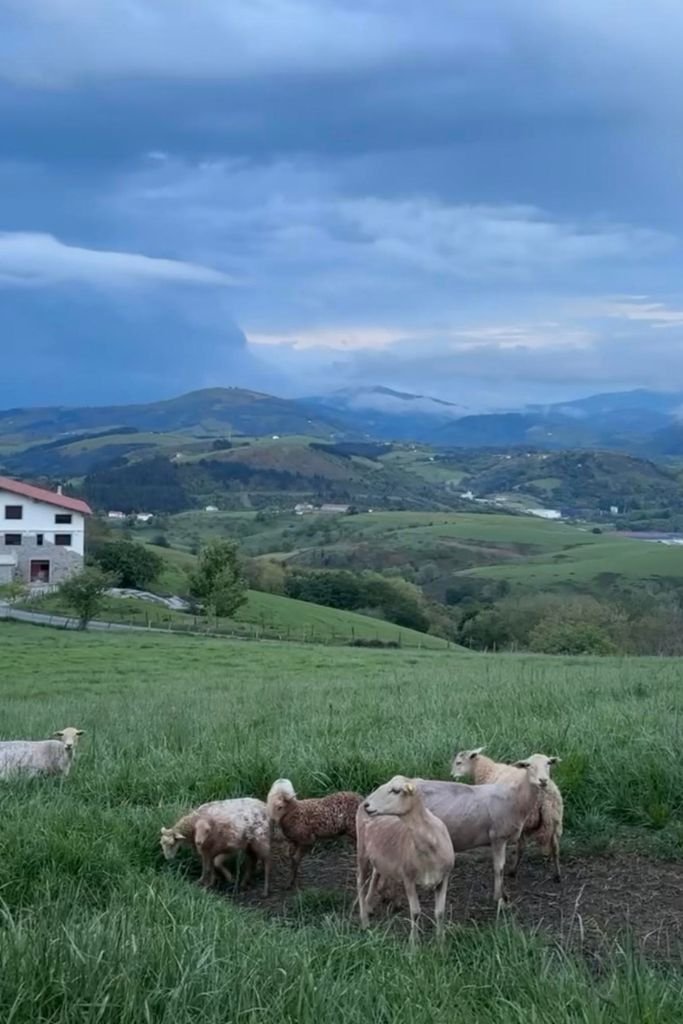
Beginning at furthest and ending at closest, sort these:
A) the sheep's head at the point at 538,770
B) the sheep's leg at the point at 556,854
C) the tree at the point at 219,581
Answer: the tree at the point at 219,581 → the sheep's leg at the point at 556,854 → the sheep's head at the point at 538,770

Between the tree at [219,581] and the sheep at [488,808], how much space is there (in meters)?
58.5

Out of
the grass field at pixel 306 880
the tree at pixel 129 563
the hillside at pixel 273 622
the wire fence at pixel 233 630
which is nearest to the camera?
the grass field at pixel 306 880

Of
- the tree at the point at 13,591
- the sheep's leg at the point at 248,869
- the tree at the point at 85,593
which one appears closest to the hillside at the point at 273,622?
the tree at the point at 13,591

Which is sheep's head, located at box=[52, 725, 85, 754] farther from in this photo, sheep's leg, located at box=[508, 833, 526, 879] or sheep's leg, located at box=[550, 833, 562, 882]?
sheep's leg, located at box=[550, 833, 562, 882]

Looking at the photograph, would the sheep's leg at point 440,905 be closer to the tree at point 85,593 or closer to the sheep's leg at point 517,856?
the sheep's leg at point 517,856

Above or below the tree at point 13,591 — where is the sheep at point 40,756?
above

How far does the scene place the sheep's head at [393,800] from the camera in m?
5.88

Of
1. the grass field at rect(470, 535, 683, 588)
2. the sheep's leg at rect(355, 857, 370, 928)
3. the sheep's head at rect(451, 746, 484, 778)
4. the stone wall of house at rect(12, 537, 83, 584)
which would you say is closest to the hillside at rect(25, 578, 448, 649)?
the stone wall of house at rect(12, 537, 83, 584)

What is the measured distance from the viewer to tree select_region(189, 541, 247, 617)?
65375 millimetres

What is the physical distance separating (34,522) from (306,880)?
230 ft

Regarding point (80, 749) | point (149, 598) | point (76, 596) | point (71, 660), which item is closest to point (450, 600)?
point (149, 598)

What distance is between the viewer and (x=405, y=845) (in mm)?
5961

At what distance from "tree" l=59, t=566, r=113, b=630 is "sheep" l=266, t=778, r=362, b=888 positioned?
4861cm

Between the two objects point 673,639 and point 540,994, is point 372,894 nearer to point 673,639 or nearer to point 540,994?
point 540,994
